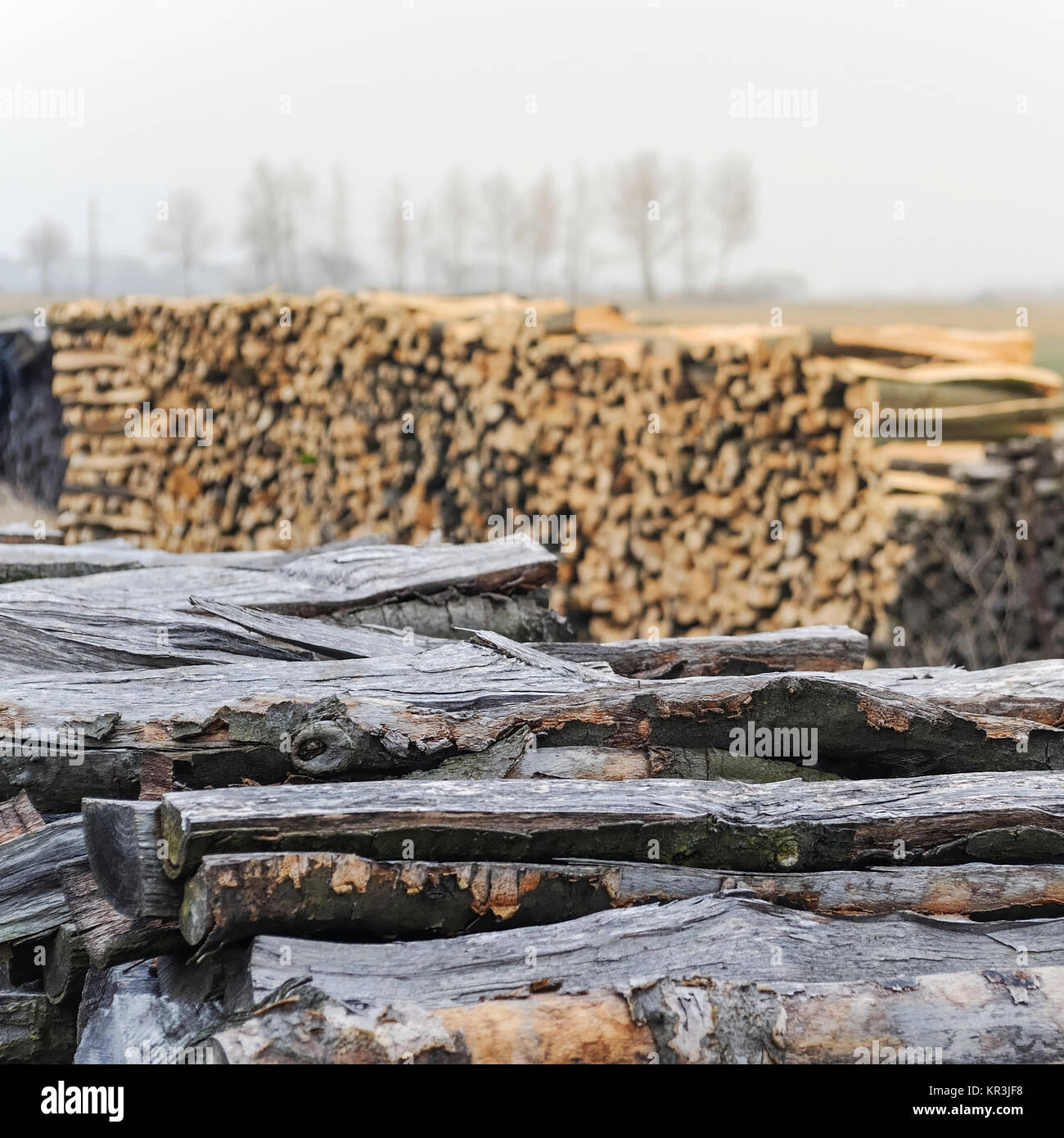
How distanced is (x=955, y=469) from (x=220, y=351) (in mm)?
5946

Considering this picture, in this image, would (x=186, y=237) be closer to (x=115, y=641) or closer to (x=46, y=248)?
(x=46, y=248)

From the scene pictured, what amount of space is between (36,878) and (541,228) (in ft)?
43.2

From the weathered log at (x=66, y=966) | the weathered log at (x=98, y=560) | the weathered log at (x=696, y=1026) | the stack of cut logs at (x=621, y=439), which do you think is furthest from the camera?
the stack of cut logs at (x=621, y=439)

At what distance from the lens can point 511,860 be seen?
1653mm

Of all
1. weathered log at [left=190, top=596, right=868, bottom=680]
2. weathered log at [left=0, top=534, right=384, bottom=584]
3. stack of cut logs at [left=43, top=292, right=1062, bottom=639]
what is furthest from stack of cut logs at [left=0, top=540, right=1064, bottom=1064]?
stack of cut logs at [left=43, top=292, right=1062, bottom=639]

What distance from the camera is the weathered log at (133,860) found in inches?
61.2

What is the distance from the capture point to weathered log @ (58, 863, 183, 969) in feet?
5.31

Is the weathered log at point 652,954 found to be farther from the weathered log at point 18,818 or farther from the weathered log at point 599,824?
the weathered log at point 18,818

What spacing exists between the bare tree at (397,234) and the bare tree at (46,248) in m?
8.83

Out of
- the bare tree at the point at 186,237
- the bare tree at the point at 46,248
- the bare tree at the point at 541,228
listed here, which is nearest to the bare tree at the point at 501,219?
the bare tree at the point at 541,228

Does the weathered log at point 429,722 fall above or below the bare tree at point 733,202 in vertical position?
below

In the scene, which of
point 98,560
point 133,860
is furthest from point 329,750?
point 98,560
